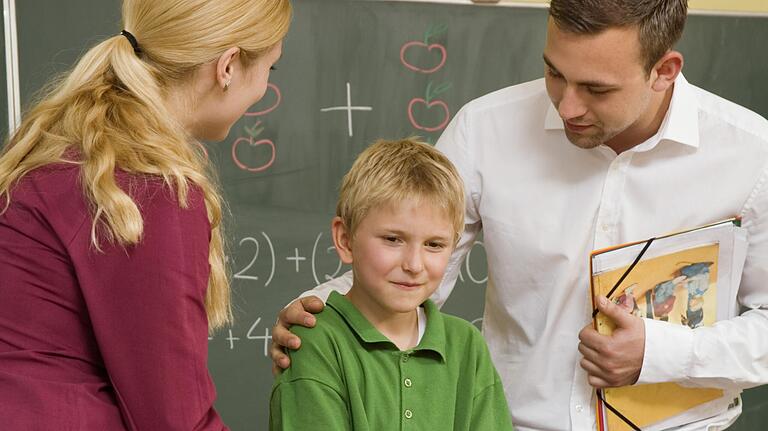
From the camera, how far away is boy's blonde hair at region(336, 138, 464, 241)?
1.59m

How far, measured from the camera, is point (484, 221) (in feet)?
6.33

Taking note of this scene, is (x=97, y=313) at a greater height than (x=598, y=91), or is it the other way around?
(x=598, y=91)

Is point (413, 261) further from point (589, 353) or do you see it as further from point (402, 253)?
point (589, 353)

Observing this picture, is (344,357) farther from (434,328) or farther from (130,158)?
(130,158)

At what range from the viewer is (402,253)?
157cm

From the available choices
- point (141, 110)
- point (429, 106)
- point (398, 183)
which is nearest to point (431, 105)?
point (429, 106)

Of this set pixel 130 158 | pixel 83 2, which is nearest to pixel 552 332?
pixel 130 158

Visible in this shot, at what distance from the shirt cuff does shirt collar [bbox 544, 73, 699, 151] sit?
349 mm

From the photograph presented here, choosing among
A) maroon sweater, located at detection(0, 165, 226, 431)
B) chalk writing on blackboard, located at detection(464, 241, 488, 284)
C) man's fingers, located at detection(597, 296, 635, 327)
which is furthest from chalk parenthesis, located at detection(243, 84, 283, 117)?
maroon sweater, located at detection(0, 165, 226, 431)

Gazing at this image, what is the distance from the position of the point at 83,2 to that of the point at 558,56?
1471mm

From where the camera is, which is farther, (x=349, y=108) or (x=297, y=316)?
(x=349, y=108)

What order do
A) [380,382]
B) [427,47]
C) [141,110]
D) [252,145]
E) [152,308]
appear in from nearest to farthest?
[152,308] < [141,110] < [380,382] < [252,145] < [427,47]

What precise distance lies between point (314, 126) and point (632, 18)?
1267mm

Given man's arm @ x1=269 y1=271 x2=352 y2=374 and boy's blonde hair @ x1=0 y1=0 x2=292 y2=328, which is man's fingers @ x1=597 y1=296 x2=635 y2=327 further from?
boy's blonde hair @ x1=0 y1=0 x2=292 y2=328
